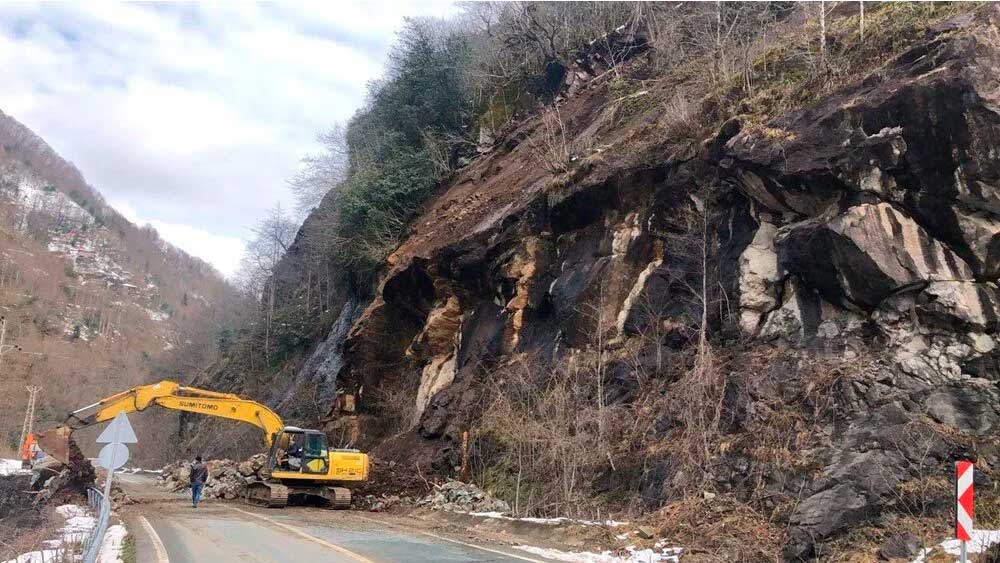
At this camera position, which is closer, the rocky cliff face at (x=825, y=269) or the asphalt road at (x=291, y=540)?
the asphalt road at (x=291, y=540)

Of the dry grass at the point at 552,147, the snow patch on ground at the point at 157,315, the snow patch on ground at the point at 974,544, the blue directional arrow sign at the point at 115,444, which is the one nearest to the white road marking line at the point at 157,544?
the blue directional arrow sign at the point at 115,444

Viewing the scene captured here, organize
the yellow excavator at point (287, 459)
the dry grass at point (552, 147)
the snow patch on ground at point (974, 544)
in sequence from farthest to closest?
the dry grass at point (552, 147)
the yellow excavator at point (287, 459)
the snow patch on ground at point (974, 544)

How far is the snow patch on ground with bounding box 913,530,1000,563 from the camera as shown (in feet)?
28.5

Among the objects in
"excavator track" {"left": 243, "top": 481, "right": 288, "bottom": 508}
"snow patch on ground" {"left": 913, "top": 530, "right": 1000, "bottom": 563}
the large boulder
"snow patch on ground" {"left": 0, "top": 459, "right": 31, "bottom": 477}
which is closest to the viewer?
"snow patch on ground" {"left": 913, "top": 530, "right": 1000, "bottom": 563}

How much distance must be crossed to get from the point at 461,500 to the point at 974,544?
440 inches

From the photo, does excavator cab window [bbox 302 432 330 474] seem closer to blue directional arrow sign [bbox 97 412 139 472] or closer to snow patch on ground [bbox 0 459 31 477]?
blue directional arrow sign [bbox 97 412 139 472]

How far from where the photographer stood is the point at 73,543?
1130cm

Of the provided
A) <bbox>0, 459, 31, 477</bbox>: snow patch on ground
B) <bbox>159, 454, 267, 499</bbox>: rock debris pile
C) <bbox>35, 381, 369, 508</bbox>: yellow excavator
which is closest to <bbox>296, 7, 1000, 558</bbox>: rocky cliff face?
<bbox>35, 381, 369, 508</bbox>: yellow excavator

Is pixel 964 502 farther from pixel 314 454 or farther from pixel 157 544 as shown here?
pixel 314 454

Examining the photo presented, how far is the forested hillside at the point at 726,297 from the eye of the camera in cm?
1171

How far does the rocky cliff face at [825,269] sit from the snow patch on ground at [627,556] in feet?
5.64

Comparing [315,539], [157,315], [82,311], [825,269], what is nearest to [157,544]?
[315,539]

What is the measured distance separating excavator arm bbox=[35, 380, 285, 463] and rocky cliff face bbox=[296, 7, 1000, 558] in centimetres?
541

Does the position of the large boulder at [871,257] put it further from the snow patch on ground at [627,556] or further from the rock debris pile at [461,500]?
the rock debris pile at [461,500]
